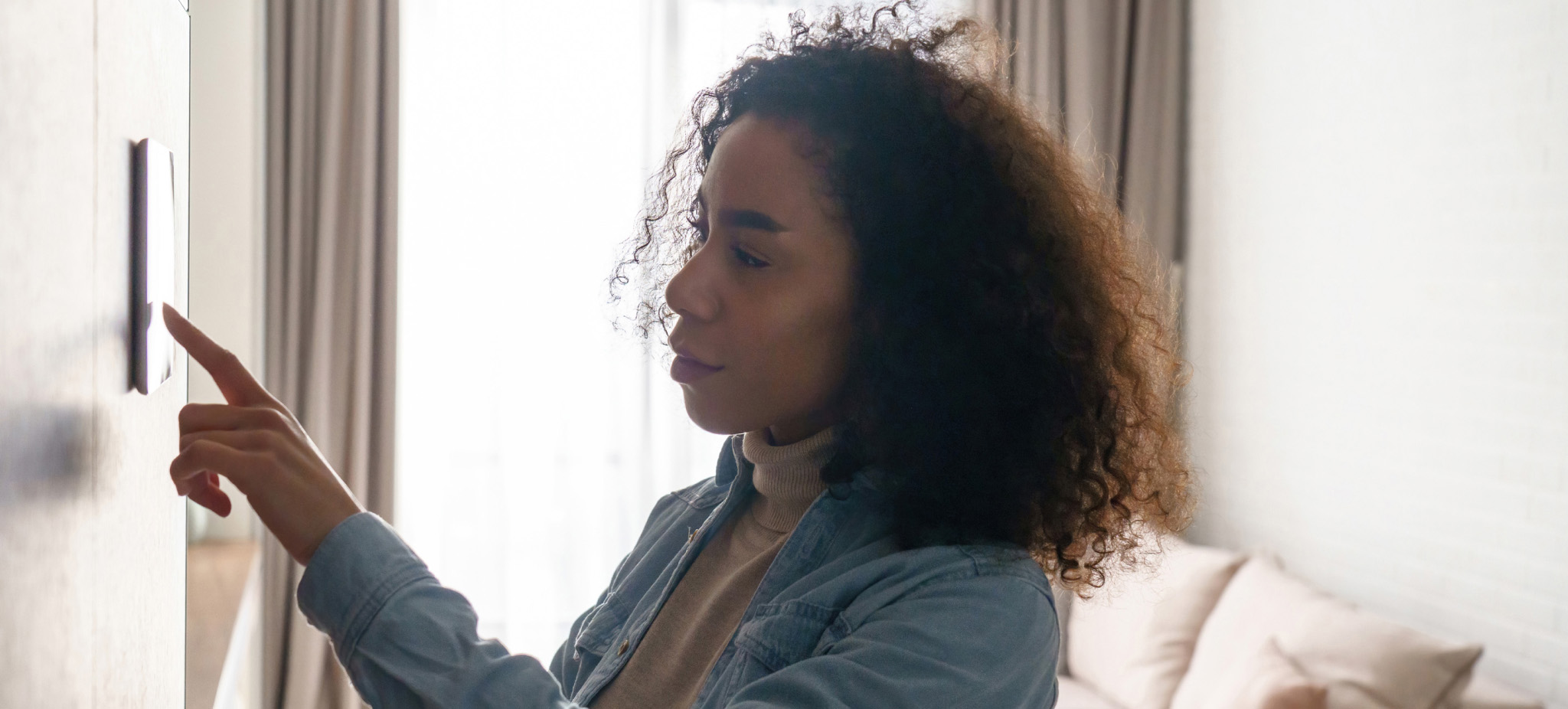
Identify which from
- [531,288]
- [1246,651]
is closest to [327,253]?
[531,288]

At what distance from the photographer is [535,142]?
332cm

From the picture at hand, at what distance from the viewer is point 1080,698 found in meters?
3.00

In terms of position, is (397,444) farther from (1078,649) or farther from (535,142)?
(1078,649)

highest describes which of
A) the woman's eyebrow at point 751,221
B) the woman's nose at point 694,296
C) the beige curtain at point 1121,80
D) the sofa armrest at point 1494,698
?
the beige curtain at point 1121,80

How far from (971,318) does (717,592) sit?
0.31 m

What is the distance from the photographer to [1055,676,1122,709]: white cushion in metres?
2.92

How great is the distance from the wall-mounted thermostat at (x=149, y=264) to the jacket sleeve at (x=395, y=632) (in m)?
0.15

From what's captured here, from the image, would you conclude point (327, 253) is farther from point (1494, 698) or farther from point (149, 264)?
point (1494, 698)

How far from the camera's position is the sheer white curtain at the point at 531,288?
10.8 feet

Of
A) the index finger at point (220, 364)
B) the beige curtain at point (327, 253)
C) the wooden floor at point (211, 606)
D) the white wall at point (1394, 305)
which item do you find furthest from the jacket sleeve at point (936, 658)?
the beige curtain at point (327, 253)

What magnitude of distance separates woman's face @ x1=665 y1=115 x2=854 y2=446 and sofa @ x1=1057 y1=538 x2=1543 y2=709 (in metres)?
1.00

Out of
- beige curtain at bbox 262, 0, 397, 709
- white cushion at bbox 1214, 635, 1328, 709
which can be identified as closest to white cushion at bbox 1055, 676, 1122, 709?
white cushion at bbox 1214, 635, 1328, 709

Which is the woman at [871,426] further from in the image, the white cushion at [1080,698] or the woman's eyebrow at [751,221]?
the white cushion at [1080,698]

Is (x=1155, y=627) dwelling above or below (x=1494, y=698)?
below
